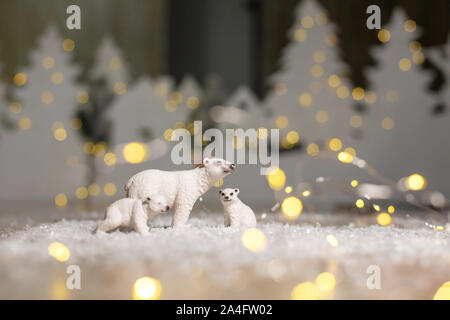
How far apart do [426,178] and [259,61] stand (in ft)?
6.71

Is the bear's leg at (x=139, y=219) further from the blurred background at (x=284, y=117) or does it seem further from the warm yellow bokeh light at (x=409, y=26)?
the warm yellow bokeh light at (x=409, y=26)

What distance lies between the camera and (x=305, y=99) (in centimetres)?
452

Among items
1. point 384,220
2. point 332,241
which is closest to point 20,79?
point 384,220

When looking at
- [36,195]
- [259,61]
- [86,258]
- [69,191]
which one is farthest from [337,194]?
[86,258]

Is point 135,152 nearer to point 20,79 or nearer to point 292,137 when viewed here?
point 20,79

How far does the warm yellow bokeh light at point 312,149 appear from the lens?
4453 mm

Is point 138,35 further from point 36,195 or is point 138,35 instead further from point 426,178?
point 426,178

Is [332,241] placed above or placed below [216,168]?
below

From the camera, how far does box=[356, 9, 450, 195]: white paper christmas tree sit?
4.36m

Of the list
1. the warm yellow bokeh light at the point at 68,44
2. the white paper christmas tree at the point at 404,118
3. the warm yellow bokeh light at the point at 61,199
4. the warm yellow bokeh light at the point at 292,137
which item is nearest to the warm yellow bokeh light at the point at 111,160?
the warm yellow bokeh light at the point at 61,199

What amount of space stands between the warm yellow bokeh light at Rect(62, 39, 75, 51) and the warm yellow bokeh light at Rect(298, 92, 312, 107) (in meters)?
2.18

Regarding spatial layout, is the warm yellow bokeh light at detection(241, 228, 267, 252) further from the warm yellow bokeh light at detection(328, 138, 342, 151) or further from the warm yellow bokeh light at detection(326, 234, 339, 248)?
the warm yellow bokeh light at detection(328, 138, 342, 151)

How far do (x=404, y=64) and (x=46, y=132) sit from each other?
3163mm

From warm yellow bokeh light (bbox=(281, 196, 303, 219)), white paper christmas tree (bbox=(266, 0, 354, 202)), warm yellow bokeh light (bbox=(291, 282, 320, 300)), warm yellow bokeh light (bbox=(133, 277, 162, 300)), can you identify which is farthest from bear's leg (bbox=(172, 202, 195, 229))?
white paper christmas tree (bbox=(266, 0, 354, 202))
